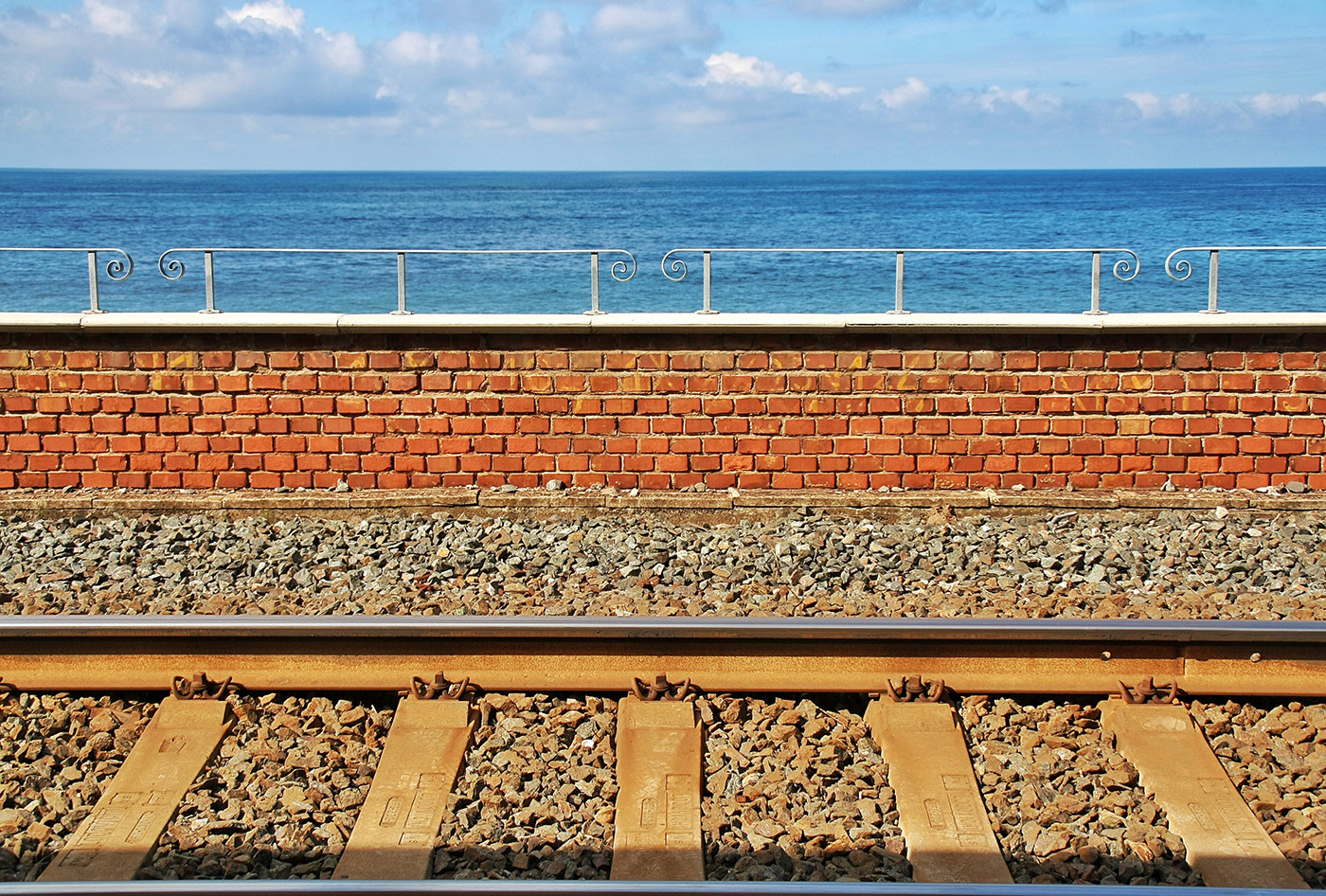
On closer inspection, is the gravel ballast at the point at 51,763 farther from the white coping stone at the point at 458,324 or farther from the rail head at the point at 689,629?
the white coping stone at the point at 458,324

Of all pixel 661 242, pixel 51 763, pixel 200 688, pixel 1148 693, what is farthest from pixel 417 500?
pixel 661 242

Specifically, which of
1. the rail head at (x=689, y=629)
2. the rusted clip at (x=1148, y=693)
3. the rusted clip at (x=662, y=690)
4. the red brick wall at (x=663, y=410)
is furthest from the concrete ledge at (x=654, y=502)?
the rusted clip at (x=1148, y=693)

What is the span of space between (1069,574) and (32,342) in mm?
5613

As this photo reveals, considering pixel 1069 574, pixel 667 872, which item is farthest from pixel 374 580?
pixel 1069 574

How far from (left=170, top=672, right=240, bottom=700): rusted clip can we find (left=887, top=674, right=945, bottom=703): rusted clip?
84.9 inches

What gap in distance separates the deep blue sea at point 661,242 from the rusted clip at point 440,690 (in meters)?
15.8

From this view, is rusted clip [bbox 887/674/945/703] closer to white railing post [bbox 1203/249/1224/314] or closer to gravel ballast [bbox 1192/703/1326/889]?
gravel ballast [bbox 1192/703/1326/889]

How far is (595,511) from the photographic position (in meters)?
6.54

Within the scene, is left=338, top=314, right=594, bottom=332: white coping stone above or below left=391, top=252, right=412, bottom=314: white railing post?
below

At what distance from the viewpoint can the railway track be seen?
320 centimetres

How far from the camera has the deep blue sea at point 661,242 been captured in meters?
27.0

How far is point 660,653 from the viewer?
167 inches

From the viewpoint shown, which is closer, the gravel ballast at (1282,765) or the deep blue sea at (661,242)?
the gravel ballast at (1282,765)

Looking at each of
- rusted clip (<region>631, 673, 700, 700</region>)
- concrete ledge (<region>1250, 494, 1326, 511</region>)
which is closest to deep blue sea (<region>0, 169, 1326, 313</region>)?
concrete ledge (<region>1250, 494, 1326, 511</region>)
